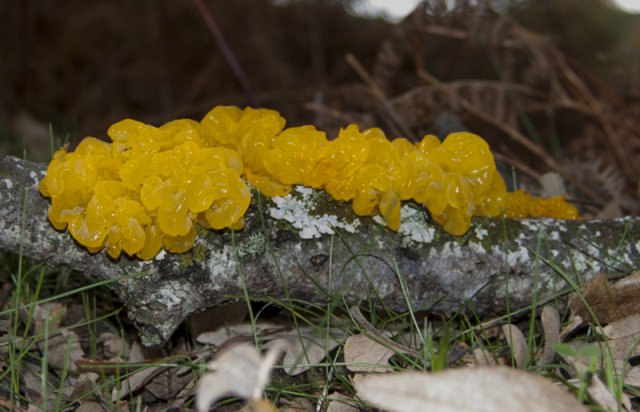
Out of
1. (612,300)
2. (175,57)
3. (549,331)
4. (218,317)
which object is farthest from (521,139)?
(175,57)

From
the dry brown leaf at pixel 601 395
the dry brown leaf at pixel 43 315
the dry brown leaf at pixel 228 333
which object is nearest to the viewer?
the dry brown leaf at pixel 601 395

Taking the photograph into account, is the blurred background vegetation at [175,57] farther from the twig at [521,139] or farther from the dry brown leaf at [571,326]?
the dry brown leaf at [571,326]

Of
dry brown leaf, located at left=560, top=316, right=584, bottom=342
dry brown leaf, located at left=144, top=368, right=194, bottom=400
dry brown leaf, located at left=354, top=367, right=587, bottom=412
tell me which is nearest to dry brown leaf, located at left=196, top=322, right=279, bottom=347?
dry brown leaf, located at left=144, top=368, right=194, bottom=400

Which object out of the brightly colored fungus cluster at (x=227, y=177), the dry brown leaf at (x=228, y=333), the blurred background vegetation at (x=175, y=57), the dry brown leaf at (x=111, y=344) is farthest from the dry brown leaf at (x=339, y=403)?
the blurred background vegetation at (x=175, y=57)

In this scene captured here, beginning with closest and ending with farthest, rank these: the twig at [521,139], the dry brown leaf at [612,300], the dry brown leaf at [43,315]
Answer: the dry brown leaf at [612,300] → the dry brown leaf at [43,315] → the twig at [521,139]

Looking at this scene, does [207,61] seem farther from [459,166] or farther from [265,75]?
[459,166]

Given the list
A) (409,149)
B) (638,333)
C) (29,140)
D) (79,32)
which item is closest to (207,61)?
(79,32)

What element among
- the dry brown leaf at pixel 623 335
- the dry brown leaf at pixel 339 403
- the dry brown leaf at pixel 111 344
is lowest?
the dry brown leaf at pixel 623 335
